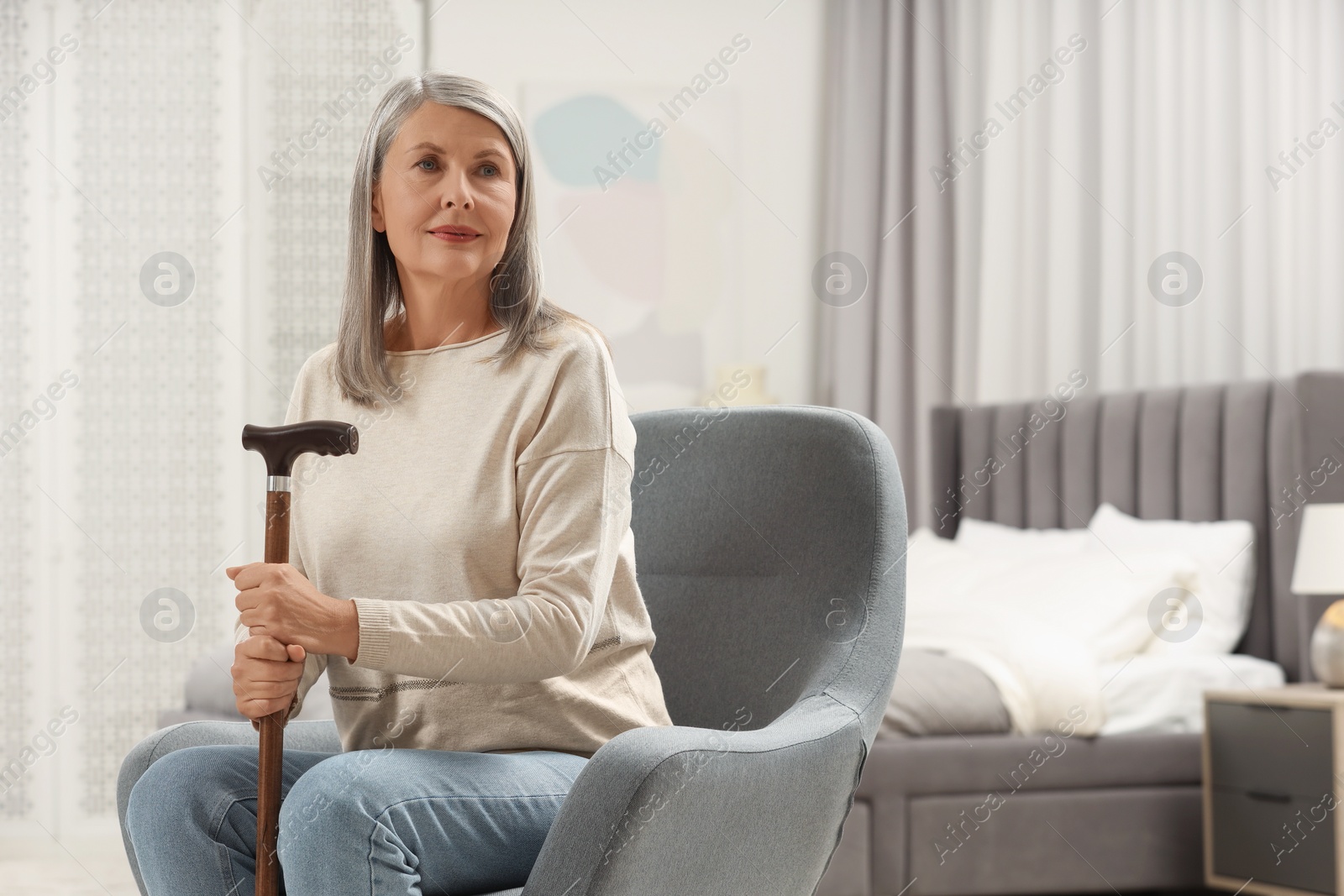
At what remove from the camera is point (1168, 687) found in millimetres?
3078

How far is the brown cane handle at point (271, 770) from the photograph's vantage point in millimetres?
1193

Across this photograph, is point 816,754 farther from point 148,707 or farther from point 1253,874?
point 148,707

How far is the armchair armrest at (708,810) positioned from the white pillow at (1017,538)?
7.99 feet

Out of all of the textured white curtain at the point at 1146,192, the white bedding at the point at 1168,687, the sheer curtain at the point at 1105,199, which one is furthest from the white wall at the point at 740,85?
the white bedding at the point at 1168,687

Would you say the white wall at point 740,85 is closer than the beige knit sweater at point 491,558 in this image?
No

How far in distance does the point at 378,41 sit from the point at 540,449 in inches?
133

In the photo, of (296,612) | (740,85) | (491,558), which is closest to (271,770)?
(296,612)

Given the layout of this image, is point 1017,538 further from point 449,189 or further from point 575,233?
point 449,189

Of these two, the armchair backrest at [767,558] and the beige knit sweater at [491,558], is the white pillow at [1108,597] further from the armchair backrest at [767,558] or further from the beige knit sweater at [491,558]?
the beige knit sweater at [491,558]

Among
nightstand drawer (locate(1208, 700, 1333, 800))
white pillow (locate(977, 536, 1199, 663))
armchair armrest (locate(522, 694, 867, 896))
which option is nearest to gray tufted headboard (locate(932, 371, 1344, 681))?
white pillow (locate(977, 536, 1199, 663))

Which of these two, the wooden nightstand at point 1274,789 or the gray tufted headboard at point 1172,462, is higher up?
the gray tufted headboard at point 1172,462

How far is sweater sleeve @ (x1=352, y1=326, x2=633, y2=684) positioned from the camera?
1163 mm

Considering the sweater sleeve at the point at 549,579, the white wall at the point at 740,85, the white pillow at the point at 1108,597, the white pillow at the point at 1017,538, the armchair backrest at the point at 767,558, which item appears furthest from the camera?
the white wall at the point at 740,85

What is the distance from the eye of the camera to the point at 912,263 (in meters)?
4.66
